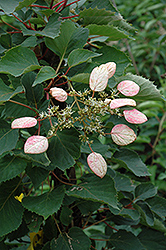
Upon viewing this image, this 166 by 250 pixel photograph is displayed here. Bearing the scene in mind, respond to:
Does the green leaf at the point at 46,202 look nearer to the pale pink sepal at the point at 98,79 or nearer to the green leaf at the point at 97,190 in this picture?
the green leaf at the point at 97,190

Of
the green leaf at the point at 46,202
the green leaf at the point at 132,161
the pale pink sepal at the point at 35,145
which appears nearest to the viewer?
the pale pink sepal at the point at 35,145

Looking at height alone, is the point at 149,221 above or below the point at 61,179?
below

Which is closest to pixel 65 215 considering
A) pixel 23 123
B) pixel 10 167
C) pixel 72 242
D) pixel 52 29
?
pixel 72 242

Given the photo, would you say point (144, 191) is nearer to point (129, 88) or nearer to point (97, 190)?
point (97, 190)

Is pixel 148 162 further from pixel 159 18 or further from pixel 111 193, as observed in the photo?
pixel 159 18

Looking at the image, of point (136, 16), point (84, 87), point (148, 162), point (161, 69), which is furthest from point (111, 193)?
point (136, 16)

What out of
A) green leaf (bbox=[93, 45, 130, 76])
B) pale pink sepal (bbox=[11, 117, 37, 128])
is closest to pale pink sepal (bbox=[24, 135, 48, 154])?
pale pink sepal (bbox=[11, 117, 37, 128])

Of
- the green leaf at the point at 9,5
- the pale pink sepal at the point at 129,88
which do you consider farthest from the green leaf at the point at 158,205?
the green leaf at the point at 9,5
